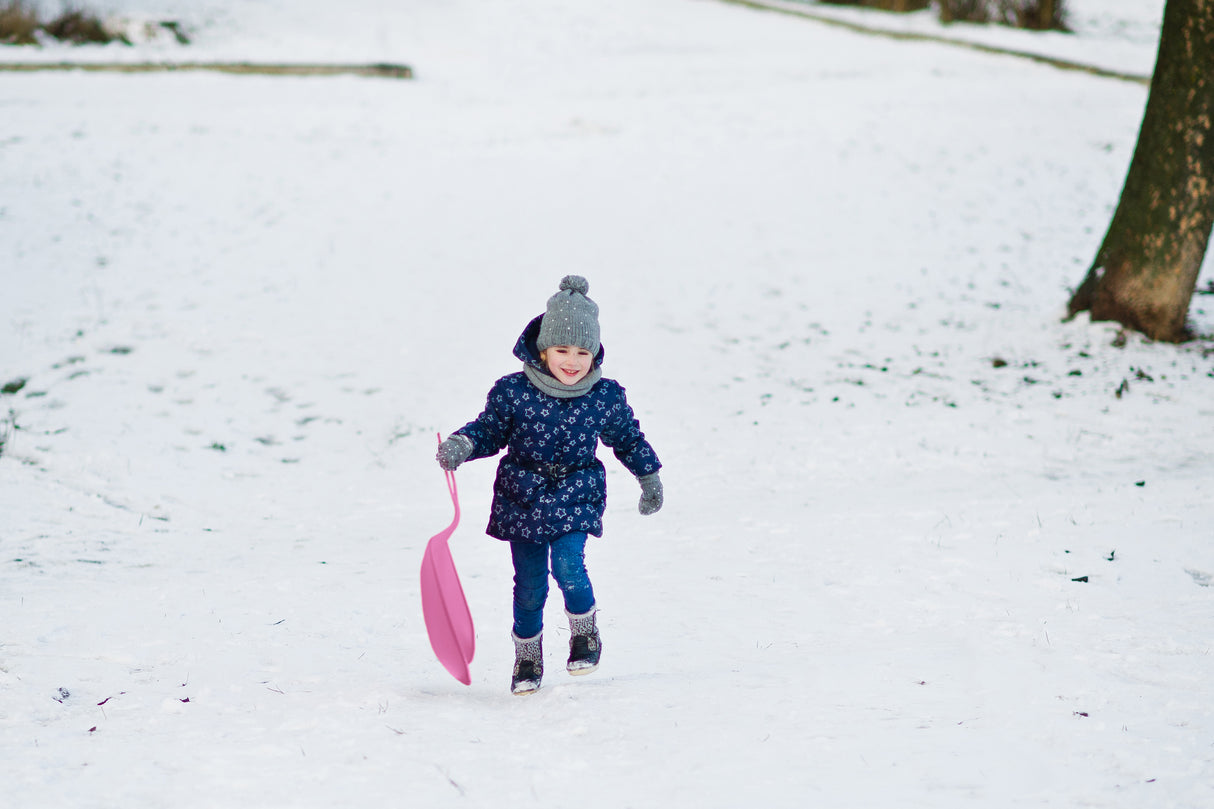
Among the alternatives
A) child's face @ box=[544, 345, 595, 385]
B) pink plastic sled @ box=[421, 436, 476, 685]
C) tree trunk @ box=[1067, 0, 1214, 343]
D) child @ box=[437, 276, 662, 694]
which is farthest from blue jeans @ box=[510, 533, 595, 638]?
tree trunk @ box=[1067, 0, 1214, 343]

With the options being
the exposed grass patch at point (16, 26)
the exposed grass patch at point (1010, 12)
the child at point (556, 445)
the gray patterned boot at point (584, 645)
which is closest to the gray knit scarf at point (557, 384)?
the child at point (556, 445)

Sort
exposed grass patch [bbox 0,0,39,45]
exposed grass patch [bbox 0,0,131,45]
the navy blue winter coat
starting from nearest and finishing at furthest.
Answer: the navy blue winter coat < exposed grass patch [bbox 0,0,39,45] < exposed grass patch [bbox 0,0,131,45]

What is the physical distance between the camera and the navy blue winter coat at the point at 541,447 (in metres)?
3.55

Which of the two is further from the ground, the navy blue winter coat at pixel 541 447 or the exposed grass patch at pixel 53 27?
the exposed grass patch at pixel 53 27

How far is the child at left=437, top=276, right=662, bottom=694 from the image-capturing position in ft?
11.4

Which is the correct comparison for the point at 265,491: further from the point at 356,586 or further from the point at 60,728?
the point at 60,728

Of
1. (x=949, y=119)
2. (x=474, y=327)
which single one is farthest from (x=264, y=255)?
(x=949, y=119)

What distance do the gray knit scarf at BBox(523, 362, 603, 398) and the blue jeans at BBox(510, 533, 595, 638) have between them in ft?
1.68

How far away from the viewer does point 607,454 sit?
7.04 meters

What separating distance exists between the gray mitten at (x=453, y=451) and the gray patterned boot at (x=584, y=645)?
72 centimetres

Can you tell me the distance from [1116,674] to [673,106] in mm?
13369

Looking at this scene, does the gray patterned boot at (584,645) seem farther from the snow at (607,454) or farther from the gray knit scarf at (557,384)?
the gray knit scarf at (557,384)

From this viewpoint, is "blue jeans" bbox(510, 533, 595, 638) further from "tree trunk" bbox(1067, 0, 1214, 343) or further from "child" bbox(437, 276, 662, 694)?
"tree trunk" bbox(1067, 0, 1214, 343)

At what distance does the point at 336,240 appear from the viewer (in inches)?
420
